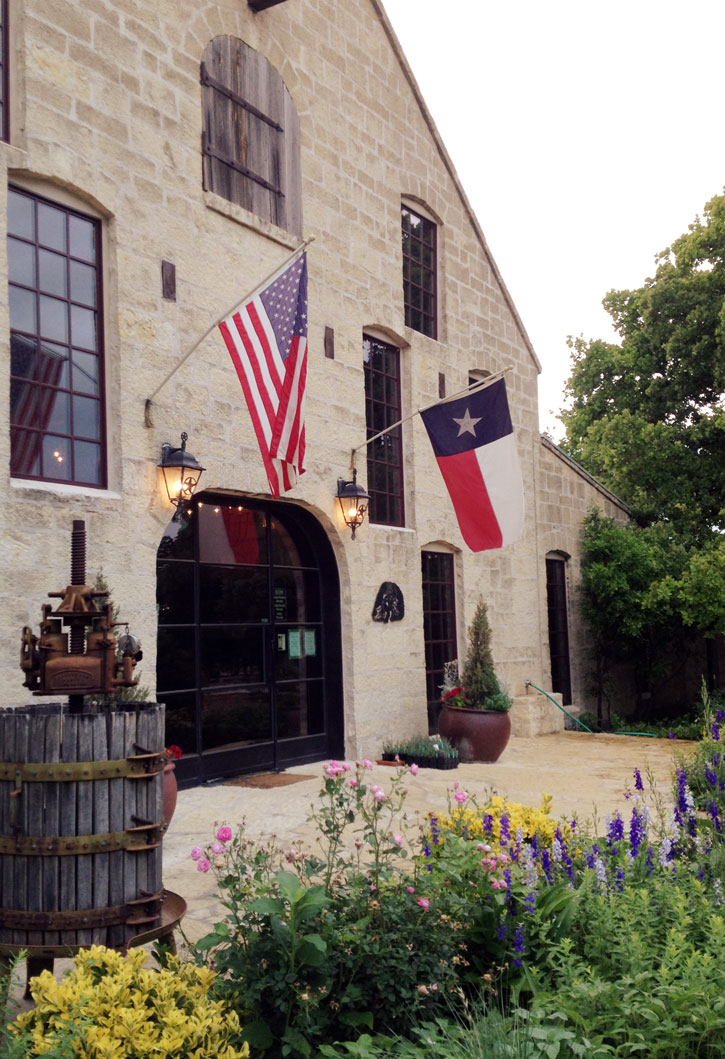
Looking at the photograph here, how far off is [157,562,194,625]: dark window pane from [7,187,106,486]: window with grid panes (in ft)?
3.73

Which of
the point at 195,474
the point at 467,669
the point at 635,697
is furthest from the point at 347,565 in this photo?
the point at 635,697

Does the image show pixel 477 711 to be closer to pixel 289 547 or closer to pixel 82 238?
pixel 289 547

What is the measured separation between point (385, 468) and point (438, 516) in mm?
1080

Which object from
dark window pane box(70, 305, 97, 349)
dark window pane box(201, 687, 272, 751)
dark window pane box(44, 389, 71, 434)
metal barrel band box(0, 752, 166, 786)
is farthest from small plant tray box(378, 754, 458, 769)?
metal barrel band box(0, 752, 166, 786)

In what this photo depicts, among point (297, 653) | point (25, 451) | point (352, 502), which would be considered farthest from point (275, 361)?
point (297, 653)

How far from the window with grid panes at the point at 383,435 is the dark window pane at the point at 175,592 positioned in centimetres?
296

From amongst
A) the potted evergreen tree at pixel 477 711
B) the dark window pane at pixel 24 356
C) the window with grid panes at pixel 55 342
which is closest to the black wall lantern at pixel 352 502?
the potted evergreen tree at pixel 477 711

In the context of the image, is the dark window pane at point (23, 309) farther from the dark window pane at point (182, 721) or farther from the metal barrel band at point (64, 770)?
the metal barrel band at point (64, 770)

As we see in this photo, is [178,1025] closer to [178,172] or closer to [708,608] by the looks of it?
[178,172]

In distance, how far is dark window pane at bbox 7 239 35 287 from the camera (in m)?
6.71

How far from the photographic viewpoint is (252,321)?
6707 mm

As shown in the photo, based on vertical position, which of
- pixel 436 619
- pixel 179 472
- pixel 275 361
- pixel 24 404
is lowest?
pixel 436 619

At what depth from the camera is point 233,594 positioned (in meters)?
8.78

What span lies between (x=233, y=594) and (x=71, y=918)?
5606 millimetres
